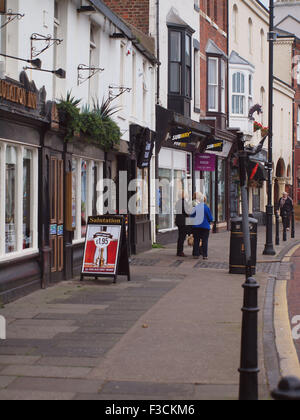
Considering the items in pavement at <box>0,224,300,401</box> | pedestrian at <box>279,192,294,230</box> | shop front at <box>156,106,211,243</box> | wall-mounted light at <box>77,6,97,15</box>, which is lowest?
pavement at <box>0,224,300,401</box>

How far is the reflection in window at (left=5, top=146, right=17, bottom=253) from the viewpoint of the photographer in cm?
1202

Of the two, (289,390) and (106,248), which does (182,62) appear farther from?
(289,390)

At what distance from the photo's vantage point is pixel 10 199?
40.2 ft

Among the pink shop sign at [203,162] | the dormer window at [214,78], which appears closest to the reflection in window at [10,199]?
the pink shop sign at [203,162]

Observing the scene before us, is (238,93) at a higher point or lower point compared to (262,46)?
lower

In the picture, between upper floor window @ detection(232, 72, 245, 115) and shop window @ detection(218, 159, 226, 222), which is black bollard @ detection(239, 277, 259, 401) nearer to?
shop window @ detection(218, 159, 226, 222)

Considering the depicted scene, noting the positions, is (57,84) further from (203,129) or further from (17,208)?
(203,129)

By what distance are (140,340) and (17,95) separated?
480cm

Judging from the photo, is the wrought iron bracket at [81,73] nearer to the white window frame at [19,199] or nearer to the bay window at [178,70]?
the white window frame at [19,199]

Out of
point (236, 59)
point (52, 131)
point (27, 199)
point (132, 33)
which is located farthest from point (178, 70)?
point (27, 199)

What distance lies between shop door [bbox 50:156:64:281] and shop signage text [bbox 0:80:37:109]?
64.8 inches

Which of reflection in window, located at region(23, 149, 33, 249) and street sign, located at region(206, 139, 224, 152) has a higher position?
street sign, located at region(206, 139, 224, 152)

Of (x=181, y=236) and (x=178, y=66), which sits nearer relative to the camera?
(x=181, y=236)

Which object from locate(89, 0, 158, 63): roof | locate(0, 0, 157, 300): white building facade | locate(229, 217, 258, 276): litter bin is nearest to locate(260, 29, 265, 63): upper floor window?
locate(89, 0, 158, 63): roof
